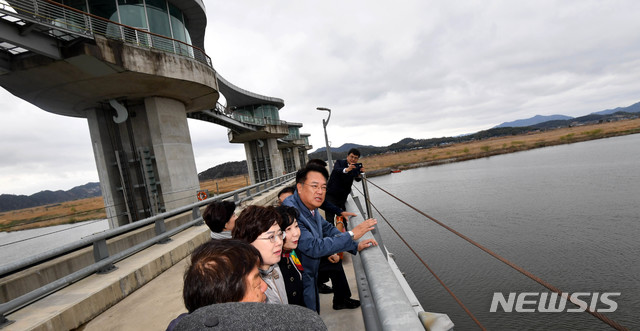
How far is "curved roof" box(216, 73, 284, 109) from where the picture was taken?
98.8 feet

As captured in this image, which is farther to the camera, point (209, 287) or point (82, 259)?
point (82, 259)

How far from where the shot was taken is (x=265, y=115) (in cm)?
3603

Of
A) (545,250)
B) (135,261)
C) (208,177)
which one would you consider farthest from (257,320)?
(208,177)

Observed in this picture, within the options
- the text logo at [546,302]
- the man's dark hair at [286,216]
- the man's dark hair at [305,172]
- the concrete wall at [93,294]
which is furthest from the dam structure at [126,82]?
the text logo at [546,302]

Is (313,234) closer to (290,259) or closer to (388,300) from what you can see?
(290,259)

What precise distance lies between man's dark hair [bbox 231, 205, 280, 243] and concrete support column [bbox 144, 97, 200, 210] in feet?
42.6

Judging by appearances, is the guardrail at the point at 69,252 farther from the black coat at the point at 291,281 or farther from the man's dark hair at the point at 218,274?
the man's dark hair at the point at 218,274

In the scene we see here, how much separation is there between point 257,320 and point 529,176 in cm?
3508

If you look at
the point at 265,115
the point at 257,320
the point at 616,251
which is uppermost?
the point at 265,115

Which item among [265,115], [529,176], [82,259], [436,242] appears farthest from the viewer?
[265,115]

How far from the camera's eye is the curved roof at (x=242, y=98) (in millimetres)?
30109

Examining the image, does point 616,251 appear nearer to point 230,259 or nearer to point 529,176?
point 230,259

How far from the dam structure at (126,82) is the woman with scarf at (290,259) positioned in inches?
398

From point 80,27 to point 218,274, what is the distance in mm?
10735
